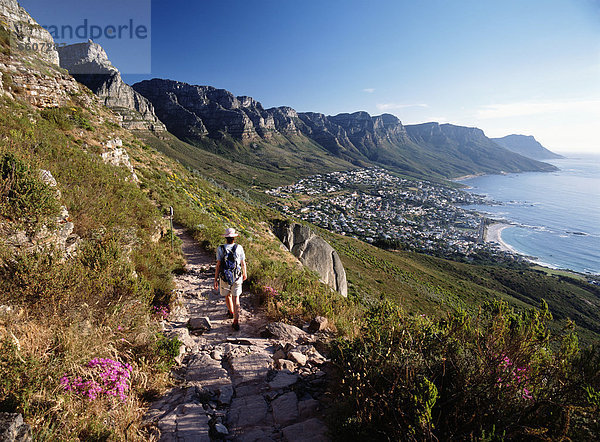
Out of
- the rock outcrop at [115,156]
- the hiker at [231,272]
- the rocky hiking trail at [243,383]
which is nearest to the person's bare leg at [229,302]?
the hiker at [231,272]

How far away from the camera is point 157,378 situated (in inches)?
129

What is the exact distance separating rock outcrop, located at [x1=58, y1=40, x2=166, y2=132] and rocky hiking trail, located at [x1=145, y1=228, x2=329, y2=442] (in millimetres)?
123805

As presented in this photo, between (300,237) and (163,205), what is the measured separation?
13.0 meters

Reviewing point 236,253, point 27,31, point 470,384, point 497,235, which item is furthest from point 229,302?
point 497,235

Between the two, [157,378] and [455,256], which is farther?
[455,256]

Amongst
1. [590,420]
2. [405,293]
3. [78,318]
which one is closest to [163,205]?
[78,318]

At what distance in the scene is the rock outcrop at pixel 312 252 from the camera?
21.1 meters

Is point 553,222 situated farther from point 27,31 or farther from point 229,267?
point 27,31

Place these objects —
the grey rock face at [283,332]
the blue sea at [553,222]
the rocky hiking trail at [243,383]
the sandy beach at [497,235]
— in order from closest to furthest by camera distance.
Result: 1. the rocky hiking trail at [243,383]
2. the grey rock face at [283,332]
3. the blue sea at [553,222]
4. the sandy beach at [497,235]

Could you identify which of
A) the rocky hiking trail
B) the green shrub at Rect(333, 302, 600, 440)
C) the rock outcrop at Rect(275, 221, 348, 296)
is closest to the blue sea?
the rock outcrop at Rect(275, 221, 348, 296)

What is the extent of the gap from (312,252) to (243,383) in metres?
18.4

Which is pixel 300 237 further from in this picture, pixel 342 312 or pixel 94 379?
pixel 94 379

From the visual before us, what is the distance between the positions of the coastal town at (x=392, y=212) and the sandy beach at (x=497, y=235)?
1.45 meters

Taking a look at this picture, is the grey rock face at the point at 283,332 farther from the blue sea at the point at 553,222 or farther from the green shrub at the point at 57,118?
the blue sea at the point at 553,222
